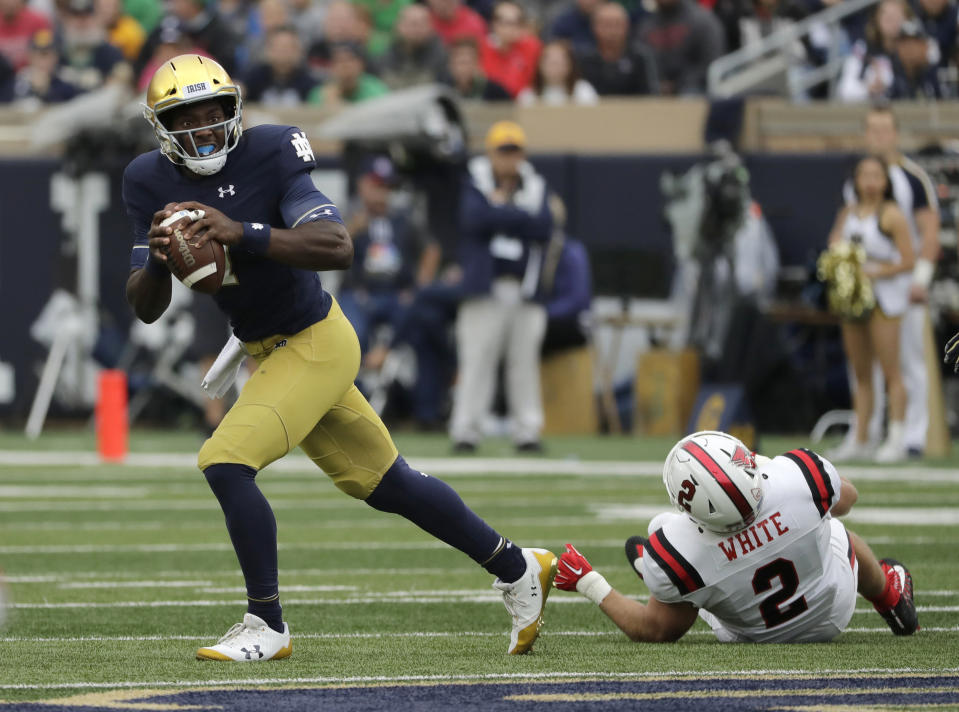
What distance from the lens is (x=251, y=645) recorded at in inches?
206

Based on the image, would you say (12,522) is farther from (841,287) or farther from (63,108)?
(63,108)

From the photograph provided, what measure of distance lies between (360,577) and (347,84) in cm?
971

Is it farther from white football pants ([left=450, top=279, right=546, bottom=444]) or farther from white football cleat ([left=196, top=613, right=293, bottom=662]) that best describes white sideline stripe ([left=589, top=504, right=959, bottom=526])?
white football cleat ([left=196, top=613, right=293, bottom=662])

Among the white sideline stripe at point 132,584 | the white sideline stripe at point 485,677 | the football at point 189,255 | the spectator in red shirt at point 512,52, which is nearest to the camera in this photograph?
the white sideline stripe at point 485,677

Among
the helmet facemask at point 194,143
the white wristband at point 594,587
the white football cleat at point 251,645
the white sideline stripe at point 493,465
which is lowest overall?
the white sideline stripe at point 493,465

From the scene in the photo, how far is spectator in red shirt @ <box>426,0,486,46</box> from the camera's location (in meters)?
17.8

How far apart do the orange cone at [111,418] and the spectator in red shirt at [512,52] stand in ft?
17.3

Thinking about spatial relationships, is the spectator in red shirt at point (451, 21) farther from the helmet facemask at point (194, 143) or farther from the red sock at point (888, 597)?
the red sock at point (888, 597)

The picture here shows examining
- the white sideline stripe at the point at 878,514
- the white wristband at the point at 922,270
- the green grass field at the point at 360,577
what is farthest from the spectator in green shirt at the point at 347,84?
the white sideline stripe at the point at 878,514

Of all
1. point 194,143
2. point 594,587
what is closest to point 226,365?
point 194,143

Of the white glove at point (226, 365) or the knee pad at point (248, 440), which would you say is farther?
the white glove at point (226, 365)

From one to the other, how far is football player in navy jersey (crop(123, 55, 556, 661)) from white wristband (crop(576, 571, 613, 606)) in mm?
107

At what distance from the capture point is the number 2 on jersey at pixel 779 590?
531cm

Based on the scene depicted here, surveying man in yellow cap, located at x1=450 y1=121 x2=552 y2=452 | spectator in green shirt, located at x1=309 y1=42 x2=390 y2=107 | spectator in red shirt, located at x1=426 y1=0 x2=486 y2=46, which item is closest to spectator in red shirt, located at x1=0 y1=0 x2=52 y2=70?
spectator in green shirt, located at x1=309 y1=42 x2=390 y2=107
